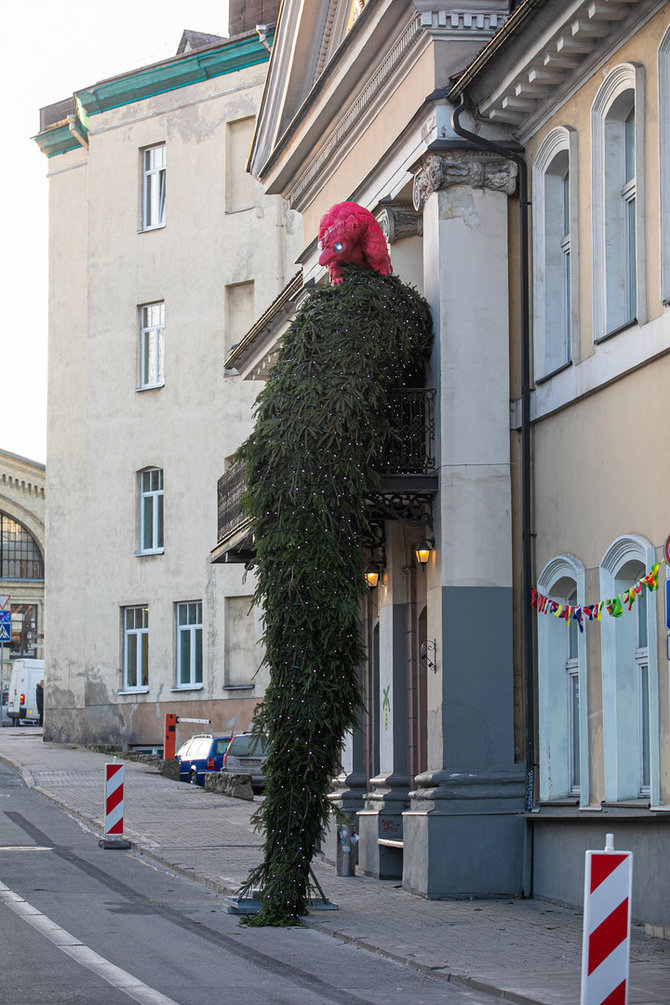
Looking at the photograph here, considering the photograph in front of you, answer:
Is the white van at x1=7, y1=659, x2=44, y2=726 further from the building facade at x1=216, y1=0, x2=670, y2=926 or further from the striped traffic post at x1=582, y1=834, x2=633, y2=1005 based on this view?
the striped traffic post at x1=582, y1=834, x2=633, y2=1005

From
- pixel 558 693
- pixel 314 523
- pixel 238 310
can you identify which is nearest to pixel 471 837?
pixel 558 693

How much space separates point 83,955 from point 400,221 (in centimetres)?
999

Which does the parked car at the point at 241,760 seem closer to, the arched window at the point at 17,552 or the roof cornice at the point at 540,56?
the roof cornice at the point at 540,56

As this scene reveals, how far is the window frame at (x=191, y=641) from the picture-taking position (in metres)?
38.3

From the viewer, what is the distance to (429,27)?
16.5 m

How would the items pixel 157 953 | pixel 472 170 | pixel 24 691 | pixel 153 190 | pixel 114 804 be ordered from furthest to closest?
1. pixel 24 691
2. pixel 153 190
3. pixel 114 804
4. pixel 472 170
5. pixel 157 953

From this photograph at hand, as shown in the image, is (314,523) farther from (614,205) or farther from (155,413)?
(155,413)

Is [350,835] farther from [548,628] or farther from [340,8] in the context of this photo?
[340,8]

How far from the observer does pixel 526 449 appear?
15.9 m

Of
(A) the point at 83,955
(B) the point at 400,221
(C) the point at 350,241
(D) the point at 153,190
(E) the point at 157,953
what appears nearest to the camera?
(A) the point at 83,955

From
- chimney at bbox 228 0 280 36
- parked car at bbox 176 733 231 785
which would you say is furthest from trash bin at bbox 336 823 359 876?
chimney at bbox 228 0 280 36

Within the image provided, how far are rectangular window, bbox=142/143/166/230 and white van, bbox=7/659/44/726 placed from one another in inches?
823

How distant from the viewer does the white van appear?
55.2m

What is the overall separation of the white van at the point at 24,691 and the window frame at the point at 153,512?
17.3 metres
